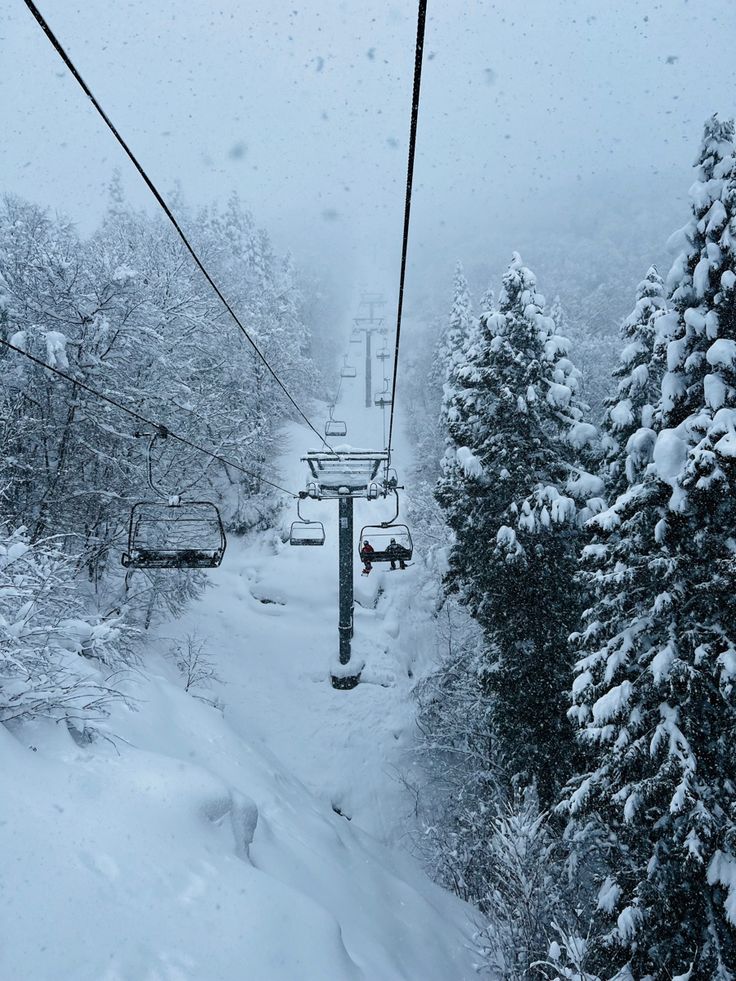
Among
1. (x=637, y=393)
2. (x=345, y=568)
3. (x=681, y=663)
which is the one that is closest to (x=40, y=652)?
(x=681, y=663)

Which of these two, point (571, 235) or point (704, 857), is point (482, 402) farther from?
point (571, 235)

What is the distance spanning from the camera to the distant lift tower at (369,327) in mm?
54719

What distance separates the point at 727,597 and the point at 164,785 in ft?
26.1

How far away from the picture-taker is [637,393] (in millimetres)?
10242

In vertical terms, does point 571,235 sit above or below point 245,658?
above

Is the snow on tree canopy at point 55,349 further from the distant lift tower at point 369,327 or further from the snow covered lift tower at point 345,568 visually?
the distant lift tower at point 369,327

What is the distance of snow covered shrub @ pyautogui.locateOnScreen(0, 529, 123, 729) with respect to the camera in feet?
21.1

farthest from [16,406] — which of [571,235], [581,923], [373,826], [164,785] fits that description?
[571,235]

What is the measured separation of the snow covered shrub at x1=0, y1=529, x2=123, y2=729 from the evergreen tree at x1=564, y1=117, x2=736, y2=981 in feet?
24.2

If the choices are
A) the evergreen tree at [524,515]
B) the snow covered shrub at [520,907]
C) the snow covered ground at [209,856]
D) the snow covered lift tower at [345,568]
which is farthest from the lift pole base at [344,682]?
the snow covered shrub at [520,907]

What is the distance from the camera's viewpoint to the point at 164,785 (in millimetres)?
6582

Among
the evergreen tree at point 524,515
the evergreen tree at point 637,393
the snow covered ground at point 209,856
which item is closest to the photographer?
the snow covered ground at point 209,856

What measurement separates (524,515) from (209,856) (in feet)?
26.4

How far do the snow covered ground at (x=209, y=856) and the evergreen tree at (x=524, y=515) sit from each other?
4257 mm
